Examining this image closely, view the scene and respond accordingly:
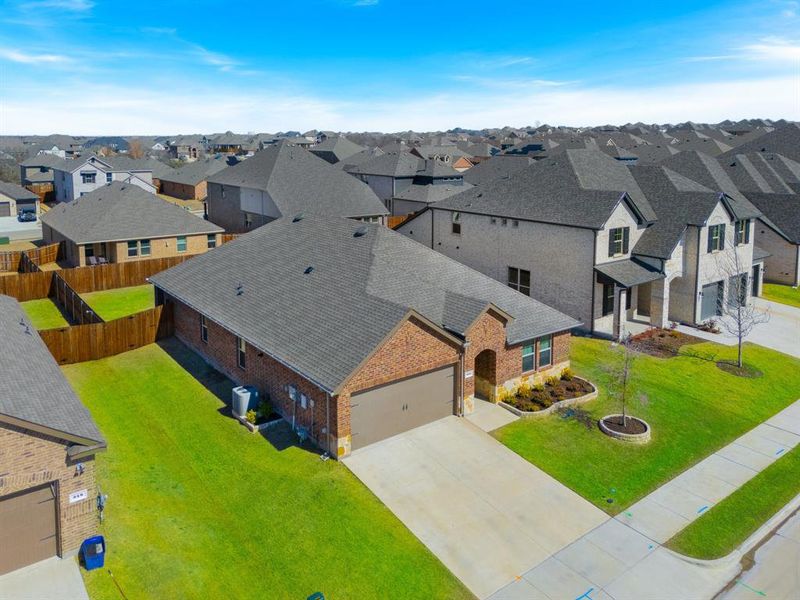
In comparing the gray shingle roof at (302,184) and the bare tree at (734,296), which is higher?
the gray shingle roof at (302,184)

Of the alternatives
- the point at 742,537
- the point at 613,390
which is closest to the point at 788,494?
the point at 742,537

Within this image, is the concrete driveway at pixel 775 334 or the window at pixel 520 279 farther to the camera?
the window at pixel 520 279

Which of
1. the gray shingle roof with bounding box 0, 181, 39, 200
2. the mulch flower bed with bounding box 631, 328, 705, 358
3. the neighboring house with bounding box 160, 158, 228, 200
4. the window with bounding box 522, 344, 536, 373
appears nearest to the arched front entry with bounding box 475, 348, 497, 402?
the window with bounding box 522, 344, 536, 373

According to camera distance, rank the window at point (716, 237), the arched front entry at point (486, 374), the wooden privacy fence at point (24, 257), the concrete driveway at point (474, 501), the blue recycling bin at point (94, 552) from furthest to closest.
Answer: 1. the wooden privacy fence at point (24, 257)
2. the window at point (716, 237)
3. the arched front entry at point (486, 374)
4. the concrete driveway at point (474, 501)
5. the blue recycling bin at point (94, 552)

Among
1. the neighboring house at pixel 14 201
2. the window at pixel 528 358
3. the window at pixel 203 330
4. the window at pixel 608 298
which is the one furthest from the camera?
the neighboring house at pixel 14 201

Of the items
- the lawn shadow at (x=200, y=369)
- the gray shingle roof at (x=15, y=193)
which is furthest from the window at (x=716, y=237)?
the gray shingle roof at (x=15, y=193)

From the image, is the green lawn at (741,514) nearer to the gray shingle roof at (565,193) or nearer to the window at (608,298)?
the window at (608,298)

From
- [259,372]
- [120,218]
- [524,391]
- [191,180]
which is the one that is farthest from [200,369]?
[191,180]

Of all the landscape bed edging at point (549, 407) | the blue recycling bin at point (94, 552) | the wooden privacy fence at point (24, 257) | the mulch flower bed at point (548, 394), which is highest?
the wooden privacy fence at point (24, 257)
